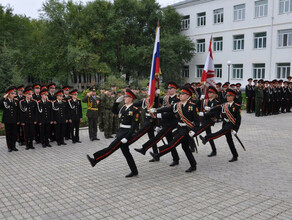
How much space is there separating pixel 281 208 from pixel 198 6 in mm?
33444

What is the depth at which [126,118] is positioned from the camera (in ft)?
22.2

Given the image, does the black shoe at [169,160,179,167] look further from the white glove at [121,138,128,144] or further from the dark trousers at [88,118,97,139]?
the dark trousers at [88,118,97,139]

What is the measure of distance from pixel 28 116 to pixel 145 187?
17.0 ft

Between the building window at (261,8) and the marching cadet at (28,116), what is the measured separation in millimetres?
26542

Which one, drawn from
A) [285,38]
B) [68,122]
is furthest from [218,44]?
[68,122]

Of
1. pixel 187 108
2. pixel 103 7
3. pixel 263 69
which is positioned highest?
pixel 103 7

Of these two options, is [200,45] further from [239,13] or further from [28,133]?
[28,133]

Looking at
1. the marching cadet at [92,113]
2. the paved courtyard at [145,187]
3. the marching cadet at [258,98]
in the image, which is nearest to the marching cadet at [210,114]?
the paved courtyard at [145,187]

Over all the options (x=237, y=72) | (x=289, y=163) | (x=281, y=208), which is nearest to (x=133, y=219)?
(x=281, y=208)

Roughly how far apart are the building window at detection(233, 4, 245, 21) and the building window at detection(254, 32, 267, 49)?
101 inches

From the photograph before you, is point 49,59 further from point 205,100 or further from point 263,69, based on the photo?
point 205,100

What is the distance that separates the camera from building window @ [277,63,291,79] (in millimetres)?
28328

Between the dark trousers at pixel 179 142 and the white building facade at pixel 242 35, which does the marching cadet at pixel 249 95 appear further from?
the dark trousers at pixel 179 142

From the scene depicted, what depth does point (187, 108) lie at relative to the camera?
704cm
